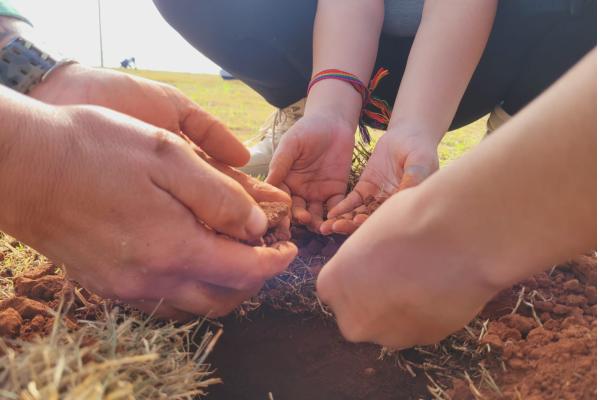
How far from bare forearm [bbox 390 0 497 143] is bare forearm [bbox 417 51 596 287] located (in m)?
1.10

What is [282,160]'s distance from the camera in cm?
173

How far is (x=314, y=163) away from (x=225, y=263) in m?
0.83

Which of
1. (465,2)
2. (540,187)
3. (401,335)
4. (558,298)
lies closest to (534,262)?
(540,187)

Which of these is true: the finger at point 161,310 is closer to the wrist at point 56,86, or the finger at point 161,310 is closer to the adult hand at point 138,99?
the adult hand at point 138,99

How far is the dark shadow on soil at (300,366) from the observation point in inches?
46.4

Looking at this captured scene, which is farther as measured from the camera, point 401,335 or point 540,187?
point 401,335

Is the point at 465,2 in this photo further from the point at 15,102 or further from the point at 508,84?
the point at 15,102

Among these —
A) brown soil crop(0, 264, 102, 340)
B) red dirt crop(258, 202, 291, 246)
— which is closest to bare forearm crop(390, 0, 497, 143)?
red dirt crop(258, 202, 291, 246)

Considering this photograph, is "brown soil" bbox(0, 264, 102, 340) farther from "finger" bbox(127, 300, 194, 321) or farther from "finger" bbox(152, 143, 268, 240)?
"finger" bbox(152, 143, 268, 240)

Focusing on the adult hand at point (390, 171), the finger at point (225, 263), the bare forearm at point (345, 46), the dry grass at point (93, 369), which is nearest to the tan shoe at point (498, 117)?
the bare forearm at point (345, 46)

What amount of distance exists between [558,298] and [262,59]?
181 centimetres

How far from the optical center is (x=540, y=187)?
684 millimetres

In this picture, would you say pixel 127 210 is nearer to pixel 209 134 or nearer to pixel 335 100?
pixel 209 134

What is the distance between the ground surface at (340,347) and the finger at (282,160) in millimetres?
346
